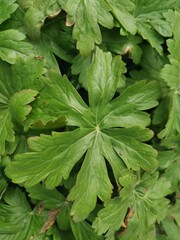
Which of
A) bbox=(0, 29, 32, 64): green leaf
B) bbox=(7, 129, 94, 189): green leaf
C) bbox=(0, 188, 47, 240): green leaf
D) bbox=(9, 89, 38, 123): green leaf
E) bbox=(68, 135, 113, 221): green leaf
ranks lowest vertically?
bbox=(0, 188, 47, 240): green leaf

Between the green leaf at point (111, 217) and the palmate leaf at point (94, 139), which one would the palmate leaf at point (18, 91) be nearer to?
the palmate leaf at point (94, 139)

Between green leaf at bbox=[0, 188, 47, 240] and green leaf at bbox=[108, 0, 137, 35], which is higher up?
green leaf at bbox=[108, 0, 137, 35]

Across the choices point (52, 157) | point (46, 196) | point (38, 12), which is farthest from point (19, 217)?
point (38, 12)

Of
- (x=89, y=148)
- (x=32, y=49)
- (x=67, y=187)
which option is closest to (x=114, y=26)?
(x=32, y=49)

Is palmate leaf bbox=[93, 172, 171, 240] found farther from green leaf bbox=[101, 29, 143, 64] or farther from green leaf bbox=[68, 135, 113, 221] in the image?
green leaf bbox=[101, 29, 143, 64]

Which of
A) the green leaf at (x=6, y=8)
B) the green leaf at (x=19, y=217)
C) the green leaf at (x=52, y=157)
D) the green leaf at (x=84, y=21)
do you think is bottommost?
the green leaf at (x=19, y=217)

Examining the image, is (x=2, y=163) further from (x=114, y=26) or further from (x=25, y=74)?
(x=114, y=26)

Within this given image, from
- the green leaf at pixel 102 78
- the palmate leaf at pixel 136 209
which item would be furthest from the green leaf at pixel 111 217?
the green leaf at pixel 102 78

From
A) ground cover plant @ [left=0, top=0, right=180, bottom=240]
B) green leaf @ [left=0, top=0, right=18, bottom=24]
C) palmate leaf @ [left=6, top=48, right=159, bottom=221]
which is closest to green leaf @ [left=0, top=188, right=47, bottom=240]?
ground cover plant @ [left=0, top=0, right=180, bottom=240]
